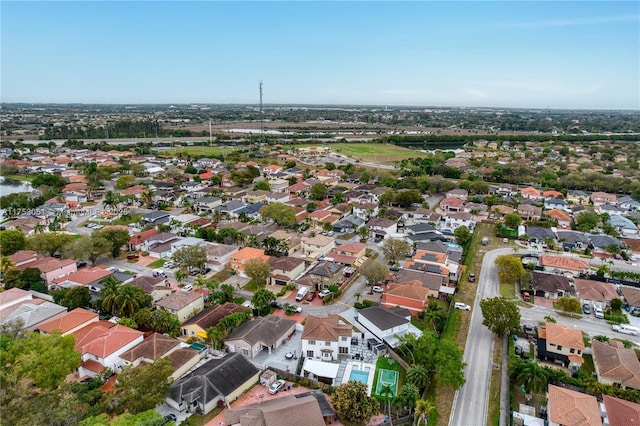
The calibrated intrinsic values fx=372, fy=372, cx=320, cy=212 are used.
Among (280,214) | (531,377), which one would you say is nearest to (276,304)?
(531,377)

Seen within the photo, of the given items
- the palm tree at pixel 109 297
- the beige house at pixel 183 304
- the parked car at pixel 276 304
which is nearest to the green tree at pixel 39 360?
the palm tree at pixel 109 297

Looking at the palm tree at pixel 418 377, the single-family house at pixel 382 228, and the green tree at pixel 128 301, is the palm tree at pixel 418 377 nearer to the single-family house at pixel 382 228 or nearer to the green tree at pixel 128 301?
the green tree at pixel 128 301

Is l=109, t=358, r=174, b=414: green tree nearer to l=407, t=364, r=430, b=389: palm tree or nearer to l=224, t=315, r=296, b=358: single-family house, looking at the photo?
l=224, t=315, r=296, b=358: single-family house

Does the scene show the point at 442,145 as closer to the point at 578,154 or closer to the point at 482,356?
the point at 578,154

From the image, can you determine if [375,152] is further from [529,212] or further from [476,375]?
[476,375]

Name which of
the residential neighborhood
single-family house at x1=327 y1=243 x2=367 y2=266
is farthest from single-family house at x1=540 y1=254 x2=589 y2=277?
single-family house at x1=327 y1=243 x2=367 y2=266
